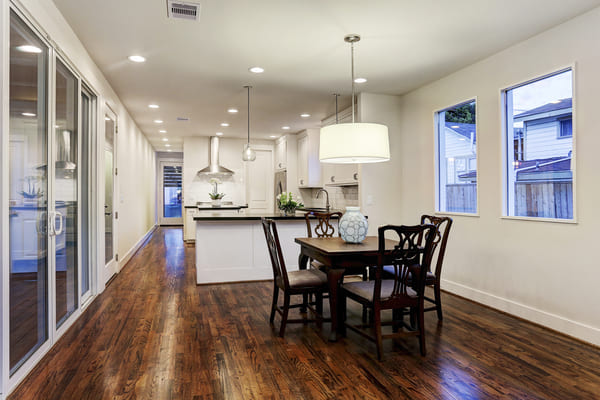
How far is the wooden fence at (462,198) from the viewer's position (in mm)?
4062

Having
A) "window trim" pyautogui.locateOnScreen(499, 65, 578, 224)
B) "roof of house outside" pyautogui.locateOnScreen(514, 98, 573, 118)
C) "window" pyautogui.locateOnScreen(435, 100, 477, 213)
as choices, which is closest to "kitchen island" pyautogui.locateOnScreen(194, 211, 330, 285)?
"window" pyautogui.locateOnScreen(435, 100, 477, 213)

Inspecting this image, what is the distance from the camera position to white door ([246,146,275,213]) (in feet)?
29.9

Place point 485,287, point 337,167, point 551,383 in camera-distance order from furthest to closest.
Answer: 1. point 337,167
2. point 485,287
3. point 551,383

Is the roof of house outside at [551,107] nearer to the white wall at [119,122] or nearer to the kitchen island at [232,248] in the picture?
the kitchen island at [232,248]

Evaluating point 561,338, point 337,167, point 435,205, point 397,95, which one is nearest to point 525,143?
point 435,205

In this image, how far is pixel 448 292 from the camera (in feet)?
14.1

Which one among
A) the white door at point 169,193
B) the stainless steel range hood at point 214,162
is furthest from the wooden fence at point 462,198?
the white door at point 169,193

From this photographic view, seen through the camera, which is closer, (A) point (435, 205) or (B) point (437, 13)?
(B) point (437, 13)

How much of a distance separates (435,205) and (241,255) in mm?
2528

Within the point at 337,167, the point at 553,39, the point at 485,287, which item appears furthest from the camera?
the point at 337,167

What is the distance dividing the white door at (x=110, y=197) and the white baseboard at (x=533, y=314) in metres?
4.19

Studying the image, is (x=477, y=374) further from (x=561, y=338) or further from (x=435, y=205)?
(x=435, y=205)

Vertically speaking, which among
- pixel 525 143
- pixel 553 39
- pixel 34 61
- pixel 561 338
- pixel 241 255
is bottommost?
pixel 561 338

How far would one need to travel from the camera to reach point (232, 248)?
490 cm
